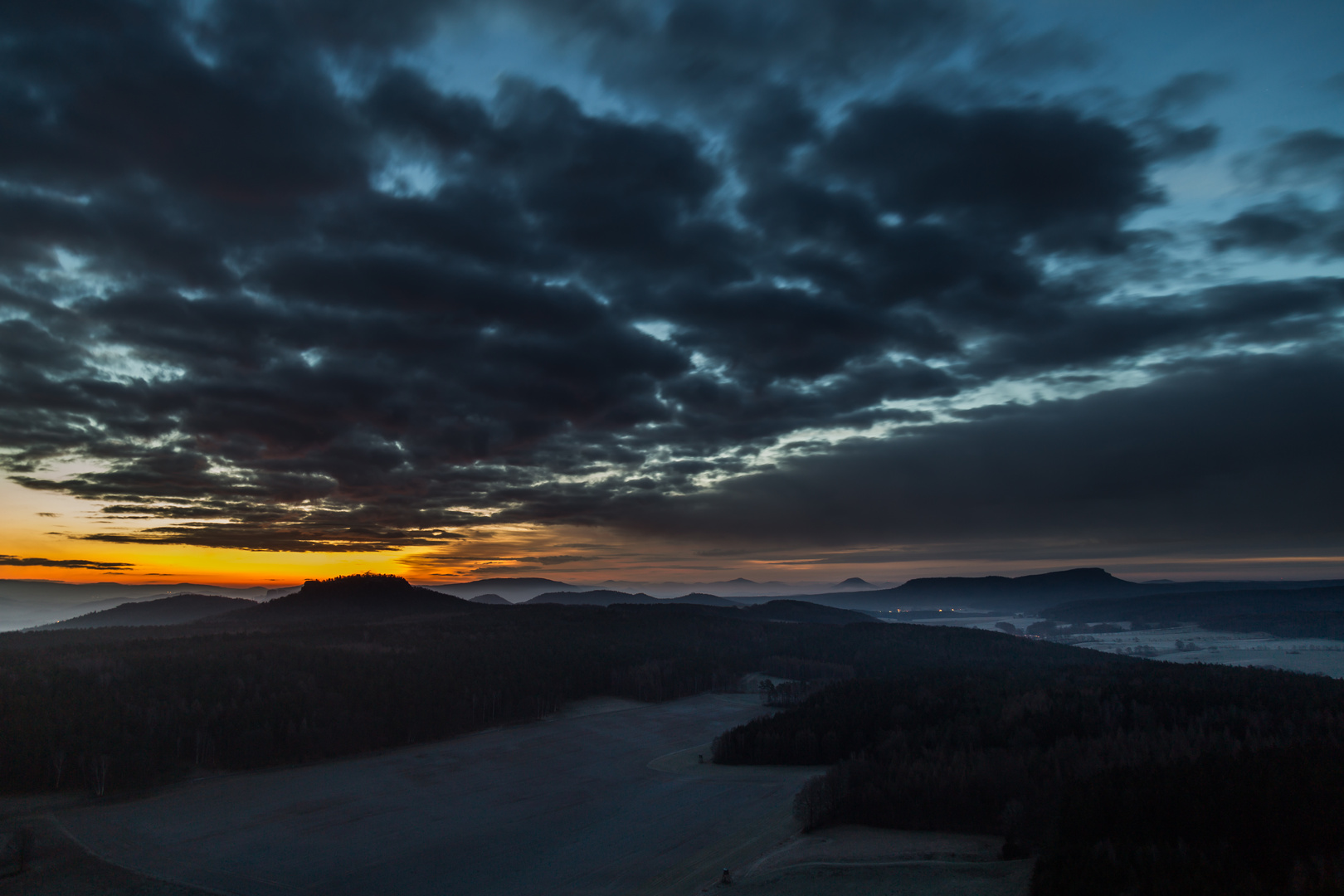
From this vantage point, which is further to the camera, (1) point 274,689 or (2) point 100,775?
(1) point 274,689

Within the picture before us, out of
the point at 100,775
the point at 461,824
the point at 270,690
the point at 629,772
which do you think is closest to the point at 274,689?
the point at 270,690

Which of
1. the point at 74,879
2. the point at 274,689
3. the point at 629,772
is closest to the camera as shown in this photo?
the point at 74,879

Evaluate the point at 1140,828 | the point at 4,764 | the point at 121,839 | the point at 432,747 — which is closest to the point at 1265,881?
the point at 1140,828

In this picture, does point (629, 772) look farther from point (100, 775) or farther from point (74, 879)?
point (100, 775)

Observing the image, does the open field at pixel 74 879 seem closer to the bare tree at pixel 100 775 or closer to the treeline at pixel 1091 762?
the bare tree at pixel 100 775

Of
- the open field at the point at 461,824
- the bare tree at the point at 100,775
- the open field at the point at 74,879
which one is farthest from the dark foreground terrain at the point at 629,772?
the open field at the point at 74,879

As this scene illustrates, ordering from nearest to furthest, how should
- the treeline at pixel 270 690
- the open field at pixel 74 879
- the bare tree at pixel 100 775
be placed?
the open field at pixel 74 879 < the bare tree at pixel 100 775 < the treeline at pixel 270 690

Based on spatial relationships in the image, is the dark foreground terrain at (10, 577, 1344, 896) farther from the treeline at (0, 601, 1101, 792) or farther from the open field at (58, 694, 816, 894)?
the treeline at (0, 601, 1101, 792)
